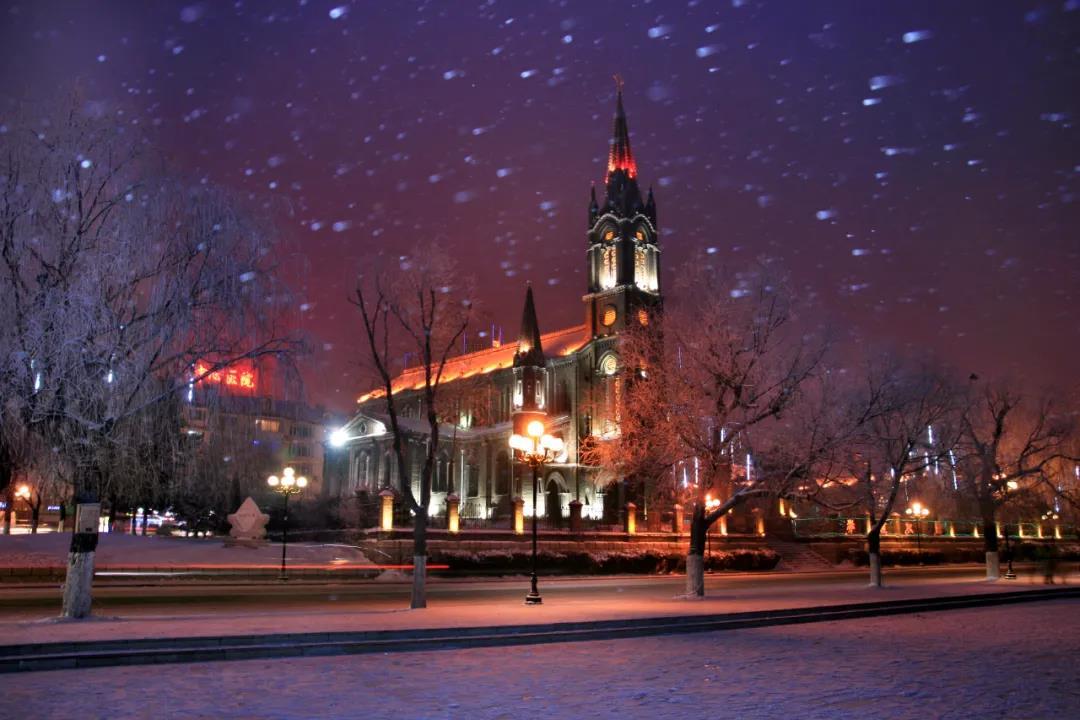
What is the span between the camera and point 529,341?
80812 mm

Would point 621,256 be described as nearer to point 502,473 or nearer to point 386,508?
point 502,473

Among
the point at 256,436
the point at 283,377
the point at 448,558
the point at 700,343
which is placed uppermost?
the point at 700,343

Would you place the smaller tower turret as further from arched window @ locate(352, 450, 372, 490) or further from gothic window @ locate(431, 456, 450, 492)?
arched window @ locate(352, 450, 372, 490)

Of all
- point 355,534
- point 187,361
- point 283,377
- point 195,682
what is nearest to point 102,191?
point 187,361

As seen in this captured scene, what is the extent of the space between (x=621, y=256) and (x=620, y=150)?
13.1 metres

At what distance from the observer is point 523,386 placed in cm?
7912

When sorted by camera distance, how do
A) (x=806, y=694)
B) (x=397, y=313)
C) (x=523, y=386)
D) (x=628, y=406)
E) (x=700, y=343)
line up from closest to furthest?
(x=806, y=694), (x=397, y=313), (x=700, y=343), (x=628, y=406), (x=523, y=386)

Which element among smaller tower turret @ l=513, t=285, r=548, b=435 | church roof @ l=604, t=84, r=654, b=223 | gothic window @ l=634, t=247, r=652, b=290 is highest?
church roof @ l=604, t=84, r=654, b=223

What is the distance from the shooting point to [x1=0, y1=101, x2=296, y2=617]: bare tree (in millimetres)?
14000

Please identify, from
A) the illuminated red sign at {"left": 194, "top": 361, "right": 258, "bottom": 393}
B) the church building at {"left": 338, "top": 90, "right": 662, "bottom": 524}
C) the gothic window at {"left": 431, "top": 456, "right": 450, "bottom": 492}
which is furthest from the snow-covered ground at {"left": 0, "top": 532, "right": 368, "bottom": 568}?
the gothic window at {"left": 431, "top": 456, "right": 450, "bottom": 492}

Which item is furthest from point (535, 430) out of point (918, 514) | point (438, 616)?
point (918, 514)

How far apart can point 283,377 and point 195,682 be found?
782 centimetres

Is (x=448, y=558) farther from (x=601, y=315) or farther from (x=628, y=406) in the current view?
(x=601, y=315)

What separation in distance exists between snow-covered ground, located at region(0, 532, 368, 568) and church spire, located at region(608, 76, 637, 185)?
5519 cm
